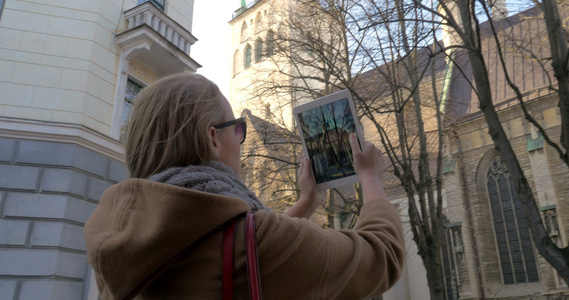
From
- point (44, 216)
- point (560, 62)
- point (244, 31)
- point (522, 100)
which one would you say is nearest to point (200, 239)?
point (522, 100)

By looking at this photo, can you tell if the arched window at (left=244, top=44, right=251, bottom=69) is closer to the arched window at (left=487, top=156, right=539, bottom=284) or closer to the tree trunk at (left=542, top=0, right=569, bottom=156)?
the arched window at (left=487, top=156, right=539, bottom=284)

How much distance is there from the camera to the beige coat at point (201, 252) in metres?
1.03

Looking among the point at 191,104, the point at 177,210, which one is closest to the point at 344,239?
the point at 177,210

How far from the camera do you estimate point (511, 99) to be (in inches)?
931

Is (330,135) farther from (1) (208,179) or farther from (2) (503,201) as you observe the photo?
(2) (503,201)

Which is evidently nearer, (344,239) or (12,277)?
(344,239)

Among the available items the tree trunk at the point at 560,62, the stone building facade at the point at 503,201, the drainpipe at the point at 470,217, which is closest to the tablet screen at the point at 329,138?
the tree trunk at the point at 560,62

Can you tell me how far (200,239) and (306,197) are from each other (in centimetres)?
83

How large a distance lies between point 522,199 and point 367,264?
517 cm

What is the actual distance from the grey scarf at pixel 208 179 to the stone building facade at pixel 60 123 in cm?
716

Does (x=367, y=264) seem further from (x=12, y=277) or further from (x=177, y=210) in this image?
(x=12, y=277)

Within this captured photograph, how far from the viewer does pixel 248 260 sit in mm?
1030

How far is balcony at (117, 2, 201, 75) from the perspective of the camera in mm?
9452

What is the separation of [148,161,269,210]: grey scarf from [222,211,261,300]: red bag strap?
15 cm
